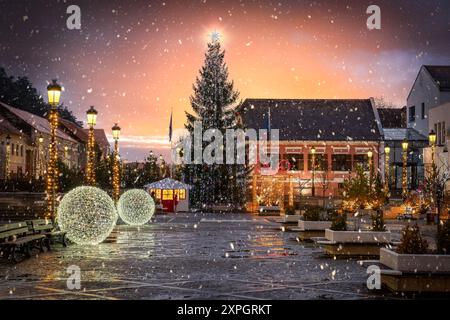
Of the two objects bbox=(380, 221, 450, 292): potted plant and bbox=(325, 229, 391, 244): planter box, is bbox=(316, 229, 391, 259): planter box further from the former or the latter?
bbox=(380, 221, 450, 292): potted plant

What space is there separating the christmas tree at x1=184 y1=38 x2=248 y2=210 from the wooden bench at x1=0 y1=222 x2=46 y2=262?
34.6 m

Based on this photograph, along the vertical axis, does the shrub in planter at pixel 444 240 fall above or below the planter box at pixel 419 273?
above

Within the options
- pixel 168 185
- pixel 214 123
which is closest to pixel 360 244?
pixel 168 185

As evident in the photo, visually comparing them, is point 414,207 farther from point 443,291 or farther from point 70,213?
point 443,291

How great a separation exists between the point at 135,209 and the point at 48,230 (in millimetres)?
15442

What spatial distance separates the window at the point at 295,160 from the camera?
61969mm

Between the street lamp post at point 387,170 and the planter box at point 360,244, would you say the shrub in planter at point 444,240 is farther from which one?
the street lamp post at point 387,170

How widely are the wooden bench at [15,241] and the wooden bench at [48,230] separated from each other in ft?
0.64

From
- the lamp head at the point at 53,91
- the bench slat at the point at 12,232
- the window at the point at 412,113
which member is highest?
the window at the point at 412,113

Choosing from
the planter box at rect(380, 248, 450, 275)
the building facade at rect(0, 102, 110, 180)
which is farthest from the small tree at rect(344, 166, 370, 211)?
the building facade at rect(0, 102, 110, 180)

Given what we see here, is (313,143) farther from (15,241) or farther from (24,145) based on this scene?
(15,241)

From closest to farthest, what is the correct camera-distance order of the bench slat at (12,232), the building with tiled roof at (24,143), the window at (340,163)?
the bench slat at (12,232), the building with tiled roof at (24,143), the window at (340,163)

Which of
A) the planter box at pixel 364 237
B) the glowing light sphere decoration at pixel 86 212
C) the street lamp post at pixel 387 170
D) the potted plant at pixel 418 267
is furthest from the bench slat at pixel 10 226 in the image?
the street lamp post at pixel 387 170
